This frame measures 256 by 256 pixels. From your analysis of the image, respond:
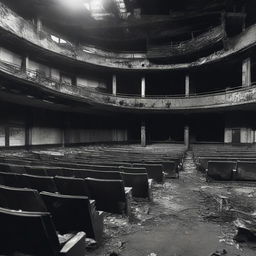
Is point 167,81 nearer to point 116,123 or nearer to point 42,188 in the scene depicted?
point 116,123

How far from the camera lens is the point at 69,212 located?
127 inches

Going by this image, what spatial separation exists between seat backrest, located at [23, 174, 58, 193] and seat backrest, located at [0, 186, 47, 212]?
3.57ft

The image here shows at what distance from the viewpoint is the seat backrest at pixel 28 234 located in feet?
7.63

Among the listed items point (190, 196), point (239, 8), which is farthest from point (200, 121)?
point (190, 196)

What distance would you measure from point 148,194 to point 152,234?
1.87 meters

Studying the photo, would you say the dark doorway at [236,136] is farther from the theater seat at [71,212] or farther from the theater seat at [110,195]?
the theater seat at [71,212]

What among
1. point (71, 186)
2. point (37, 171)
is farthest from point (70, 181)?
→ point (37, 171)

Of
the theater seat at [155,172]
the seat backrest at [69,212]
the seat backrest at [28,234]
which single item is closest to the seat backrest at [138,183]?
the theater seat at [155,172]

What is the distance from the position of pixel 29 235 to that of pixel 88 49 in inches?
1060

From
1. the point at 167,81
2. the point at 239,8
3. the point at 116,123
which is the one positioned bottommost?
the point at 116,123

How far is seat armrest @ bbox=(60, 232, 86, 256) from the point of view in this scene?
8.41ft

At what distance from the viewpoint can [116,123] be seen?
2752 centimetres

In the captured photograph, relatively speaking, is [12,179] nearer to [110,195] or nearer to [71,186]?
[71,186]

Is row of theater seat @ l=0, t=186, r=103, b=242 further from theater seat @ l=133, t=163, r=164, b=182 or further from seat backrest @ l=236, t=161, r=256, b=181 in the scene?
seat backrest @ l=236, t=161, r=256, b=181
